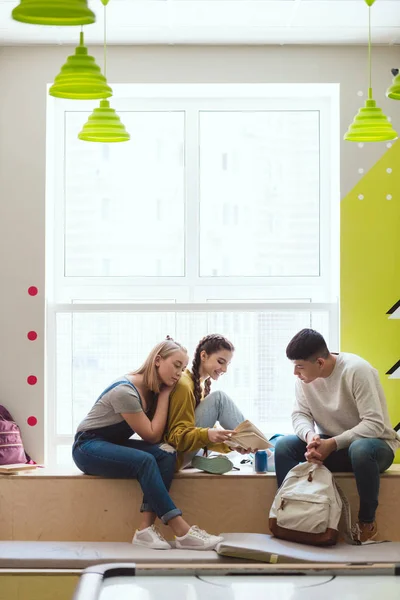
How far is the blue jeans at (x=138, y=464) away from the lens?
13.8 ft

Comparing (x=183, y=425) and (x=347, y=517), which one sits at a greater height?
(x=183, y=425)

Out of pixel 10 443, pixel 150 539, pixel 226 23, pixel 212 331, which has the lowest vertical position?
pixel 150 539

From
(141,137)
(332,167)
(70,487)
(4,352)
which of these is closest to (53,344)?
(4,352)

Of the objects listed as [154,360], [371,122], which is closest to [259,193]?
[371,122]

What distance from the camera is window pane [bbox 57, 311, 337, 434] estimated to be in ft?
17.7

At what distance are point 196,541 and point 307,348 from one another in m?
1.12

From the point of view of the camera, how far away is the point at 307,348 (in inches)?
170

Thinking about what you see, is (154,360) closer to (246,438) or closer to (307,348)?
(246,438)

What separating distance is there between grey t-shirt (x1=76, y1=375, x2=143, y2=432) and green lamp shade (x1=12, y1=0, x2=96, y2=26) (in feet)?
6.78

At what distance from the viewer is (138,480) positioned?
14.2ft

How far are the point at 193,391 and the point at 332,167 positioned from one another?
5.94ft

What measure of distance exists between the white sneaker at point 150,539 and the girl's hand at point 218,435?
0.54m

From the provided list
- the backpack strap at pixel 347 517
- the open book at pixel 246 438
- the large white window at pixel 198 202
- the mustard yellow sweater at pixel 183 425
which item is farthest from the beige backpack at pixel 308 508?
the large white window at pixel 198 202

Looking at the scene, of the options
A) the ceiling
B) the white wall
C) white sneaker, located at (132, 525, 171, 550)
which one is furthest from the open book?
the ceiling
